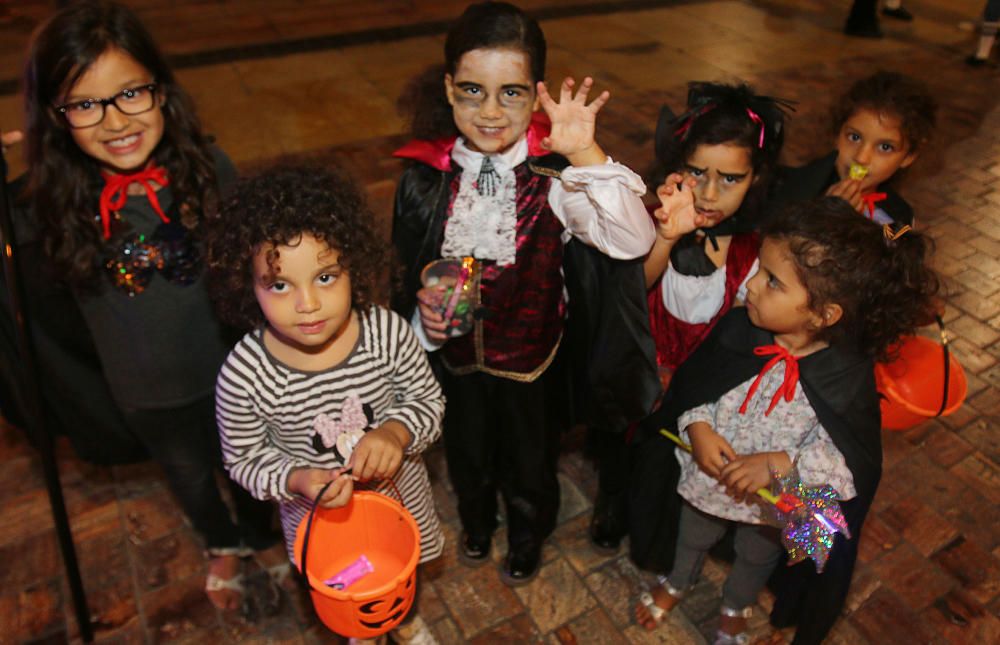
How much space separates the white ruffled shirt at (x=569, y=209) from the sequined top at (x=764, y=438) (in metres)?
0.54

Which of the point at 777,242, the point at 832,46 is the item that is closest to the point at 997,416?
the point at 777,242

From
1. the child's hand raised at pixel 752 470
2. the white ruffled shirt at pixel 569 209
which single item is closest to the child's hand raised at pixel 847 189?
the white ruffled shirt at pixel 569 209

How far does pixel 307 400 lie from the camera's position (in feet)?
6.36

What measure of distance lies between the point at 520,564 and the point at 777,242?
4.91 feet

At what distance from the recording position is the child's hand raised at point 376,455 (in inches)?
72.9

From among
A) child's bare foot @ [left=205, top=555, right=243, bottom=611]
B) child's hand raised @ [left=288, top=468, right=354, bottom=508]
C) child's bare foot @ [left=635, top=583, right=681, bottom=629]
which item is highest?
child's hand raised @ [left=288, top=468, right=354, bottom=508]

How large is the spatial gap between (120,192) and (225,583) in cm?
149

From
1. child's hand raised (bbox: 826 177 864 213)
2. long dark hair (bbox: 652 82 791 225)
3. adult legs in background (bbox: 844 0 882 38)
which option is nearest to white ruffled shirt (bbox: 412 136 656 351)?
long dark hair (bbox: 652 82 791 225)

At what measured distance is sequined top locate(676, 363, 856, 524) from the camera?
210 cm

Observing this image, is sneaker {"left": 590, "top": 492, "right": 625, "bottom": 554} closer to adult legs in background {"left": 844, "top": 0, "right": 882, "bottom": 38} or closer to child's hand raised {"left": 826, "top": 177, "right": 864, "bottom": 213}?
child's hand raised {"left": 826, "top": 177, "right": 864, "bottom": 213}

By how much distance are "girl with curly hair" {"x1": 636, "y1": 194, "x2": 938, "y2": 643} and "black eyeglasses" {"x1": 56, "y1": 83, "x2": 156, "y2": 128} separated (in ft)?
4.95

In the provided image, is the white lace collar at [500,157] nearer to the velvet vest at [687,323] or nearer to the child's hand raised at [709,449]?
the velvet vest at [687,323]

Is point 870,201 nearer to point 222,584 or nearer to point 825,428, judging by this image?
point 825,428

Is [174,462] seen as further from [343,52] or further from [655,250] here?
[343,52]
